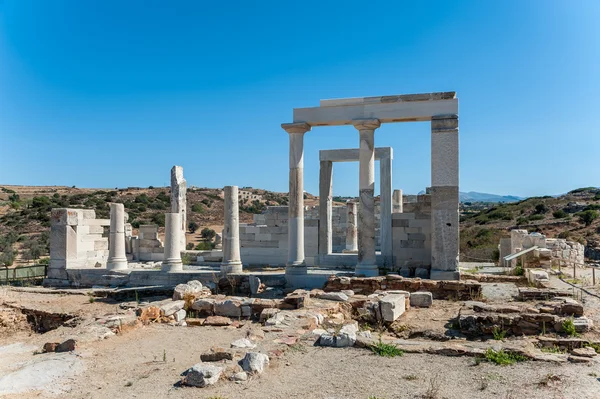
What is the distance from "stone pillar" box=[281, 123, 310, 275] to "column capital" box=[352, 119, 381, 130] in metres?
1.55

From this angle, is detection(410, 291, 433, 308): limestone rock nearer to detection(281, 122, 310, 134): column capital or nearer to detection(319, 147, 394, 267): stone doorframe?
detection(319, 147, 394, 267): stone doorframe

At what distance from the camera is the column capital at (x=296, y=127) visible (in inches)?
631

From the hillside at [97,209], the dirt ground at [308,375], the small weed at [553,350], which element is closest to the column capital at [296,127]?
the dirt ground at [308,375]

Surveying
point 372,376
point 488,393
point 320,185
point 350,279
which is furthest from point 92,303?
point 488,393

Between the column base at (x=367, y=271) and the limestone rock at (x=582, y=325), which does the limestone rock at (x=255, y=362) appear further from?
the column base at (x=367, y=271)

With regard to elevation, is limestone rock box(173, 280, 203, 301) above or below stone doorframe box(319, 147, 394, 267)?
below

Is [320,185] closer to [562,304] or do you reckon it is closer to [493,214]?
[562,304]

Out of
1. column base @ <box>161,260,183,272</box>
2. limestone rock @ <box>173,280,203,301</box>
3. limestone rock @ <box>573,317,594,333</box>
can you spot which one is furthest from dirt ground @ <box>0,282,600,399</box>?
column base @ <box>161,260,183,272</box>

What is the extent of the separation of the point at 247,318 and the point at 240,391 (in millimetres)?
5735

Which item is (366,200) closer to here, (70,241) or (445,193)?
(445,193)

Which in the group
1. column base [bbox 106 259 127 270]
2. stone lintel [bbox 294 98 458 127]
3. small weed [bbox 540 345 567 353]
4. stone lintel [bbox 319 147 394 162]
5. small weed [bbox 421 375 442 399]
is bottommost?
small weed [bbox 421 375 442 399]

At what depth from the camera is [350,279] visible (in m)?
14.4

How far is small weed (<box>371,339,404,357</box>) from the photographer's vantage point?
820cm

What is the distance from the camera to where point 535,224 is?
42562 mm
